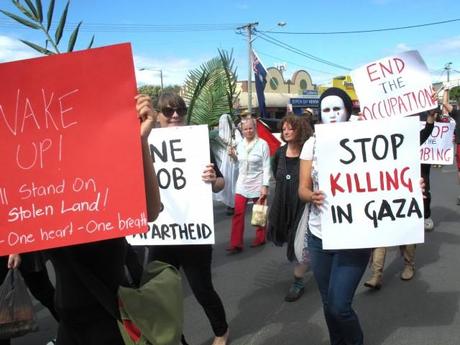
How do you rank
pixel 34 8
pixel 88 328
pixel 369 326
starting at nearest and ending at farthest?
pixel 88 328
pixel 34 8
pixel 369 326

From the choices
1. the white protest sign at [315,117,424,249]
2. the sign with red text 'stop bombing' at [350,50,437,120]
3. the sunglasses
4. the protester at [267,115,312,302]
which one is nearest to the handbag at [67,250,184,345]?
the white protest sign at [315,117,424,249]

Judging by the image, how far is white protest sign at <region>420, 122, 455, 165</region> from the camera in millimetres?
7633

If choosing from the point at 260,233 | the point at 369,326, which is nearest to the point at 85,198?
the point at 369,326

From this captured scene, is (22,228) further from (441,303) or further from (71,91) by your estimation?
(441,303)

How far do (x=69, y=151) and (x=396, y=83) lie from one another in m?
2.73

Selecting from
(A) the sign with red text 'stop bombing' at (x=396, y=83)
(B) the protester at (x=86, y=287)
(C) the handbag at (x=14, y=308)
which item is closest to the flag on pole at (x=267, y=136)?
(A) the sign with red text 'stop bombing' at (x=396, y=83)

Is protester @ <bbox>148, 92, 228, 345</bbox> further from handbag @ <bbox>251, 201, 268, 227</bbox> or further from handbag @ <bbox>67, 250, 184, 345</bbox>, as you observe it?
handbag @ <bbox>251, 201, 268, 227</bbox>

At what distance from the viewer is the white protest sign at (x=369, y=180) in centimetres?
271

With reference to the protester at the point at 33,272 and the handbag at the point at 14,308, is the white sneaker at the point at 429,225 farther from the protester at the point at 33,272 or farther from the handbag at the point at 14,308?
the handbag at the point at 14,308

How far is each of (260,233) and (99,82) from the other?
15.7 feet

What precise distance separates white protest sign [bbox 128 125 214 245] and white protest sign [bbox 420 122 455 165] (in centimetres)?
536

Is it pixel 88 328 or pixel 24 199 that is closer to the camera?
pixel 24 199

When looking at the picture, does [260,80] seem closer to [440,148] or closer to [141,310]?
[440,148]

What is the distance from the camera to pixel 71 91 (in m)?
1.75
